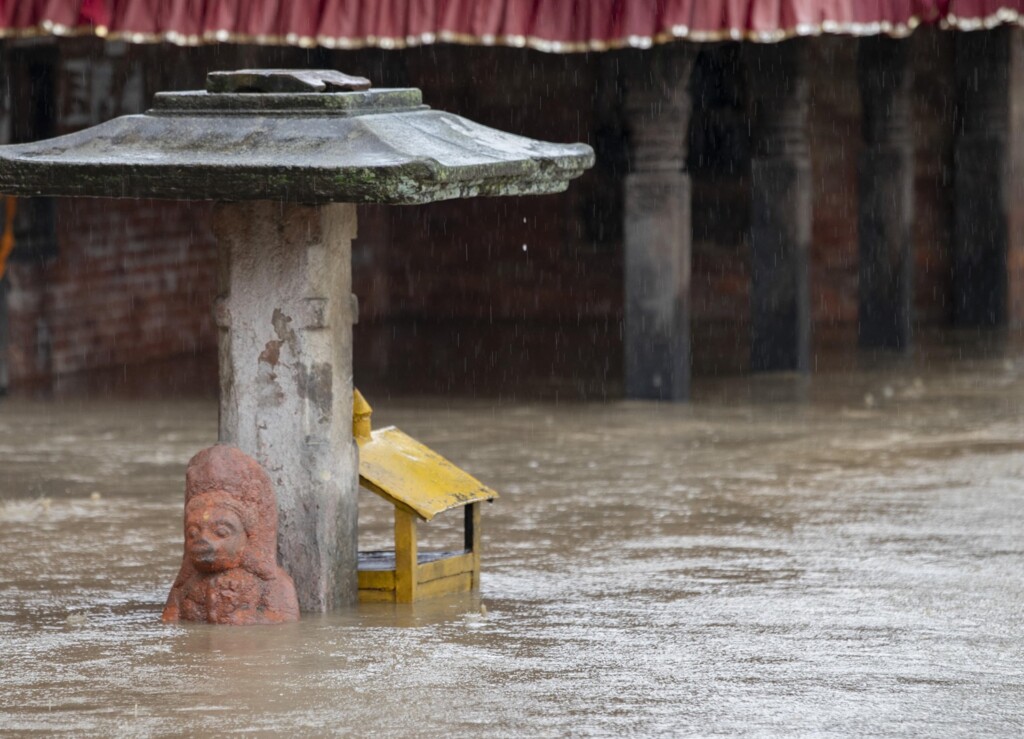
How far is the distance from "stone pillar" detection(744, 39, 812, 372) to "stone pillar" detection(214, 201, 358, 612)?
7698 mm

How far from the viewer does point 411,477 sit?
302 inches

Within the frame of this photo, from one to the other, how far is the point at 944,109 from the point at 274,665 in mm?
13216

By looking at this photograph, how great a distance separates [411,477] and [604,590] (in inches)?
32.6

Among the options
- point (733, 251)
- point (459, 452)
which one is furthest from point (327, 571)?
point (733, 251)

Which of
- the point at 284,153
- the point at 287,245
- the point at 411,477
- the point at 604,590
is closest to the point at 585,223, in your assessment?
the point at 604,590

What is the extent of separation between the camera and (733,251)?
18281 mm

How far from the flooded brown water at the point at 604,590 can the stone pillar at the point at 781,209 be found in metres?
1.57

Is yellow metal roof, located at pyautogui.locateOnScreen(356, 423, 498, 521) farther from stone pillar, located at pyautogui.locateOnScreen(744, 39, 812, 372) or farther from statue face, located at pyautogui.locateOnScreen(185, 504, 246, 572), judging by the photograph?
stone pillar, located at pyautogui.locateOnScreen(744, 39, 812, 372)

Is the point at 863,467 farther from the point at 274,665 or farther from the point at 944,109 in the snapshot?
the point at 944,109

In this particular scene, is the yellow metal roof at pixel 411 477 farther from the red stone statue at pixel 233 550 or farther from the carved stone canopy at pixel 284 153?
the carved stone canopy at pixel 284 153

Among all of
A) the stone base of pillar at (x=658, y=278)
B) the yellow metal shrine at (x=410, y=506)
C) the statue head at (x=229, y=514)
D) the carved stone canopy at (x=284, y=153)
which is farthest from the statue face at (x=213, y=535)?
the stone base of pillar at (x=658, y=278)

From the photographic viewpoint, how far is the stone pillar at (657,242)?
12977 millimetres

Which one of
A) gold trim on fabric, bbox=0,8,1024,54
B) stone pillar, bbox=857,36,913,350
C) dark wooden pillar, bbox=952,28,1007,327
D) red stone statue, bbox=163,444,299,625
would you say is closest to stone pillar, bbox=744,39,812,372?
stone pillar, bbox=857,36,913,350

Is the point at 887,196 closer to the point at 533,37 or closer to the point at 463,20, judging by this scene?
the point at 533,37
